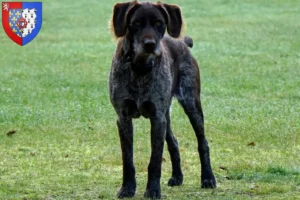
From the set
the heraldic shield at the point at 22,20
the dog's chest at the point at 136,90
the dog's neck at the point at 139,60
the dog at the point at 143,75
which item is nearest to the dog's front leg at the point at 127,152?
the dog at the point at 143,75

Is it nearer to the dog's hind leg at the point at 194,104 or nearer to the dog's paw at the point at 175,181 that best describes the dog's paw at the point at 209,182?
the dog's hind leg at the point at 194,104

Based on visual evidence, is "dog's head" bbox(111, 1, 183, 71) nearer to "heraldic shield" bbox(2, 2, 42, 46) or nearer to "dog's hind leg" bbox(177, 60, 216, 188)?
"dog's hind leg" bbox(177, 60, 216, 188)

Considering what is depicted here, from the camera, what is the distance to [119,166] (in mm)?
10984

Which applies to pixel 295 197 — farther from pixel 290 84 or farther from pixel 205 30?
pixel 205 30

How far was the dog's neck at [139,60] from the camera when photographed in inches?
343

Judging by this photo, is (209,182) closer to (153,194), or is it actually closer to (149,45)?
(153,194)

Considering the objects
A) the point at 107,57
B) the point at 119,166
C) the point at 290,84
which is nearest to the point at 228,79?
the point at 290,84

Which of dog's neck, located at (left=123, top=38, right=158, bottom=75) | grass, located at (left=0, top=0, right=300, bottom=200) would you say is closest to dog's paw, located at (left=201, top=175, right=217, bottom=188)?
grass, located at (left=0, top=0, right=300, bottom=200)

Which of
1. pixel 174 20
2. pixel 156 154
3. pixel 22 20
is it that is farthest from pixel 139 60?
pixel 22 20

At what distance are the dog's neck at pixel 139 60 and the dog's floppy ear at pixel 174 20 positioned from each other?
0.35m

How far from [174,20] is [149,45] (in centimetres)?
77

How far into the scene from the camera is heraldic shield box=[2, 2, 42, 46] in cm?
1762

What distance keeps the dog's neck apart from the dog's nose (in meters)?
0.19

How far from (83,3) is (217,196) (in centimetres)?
3521
